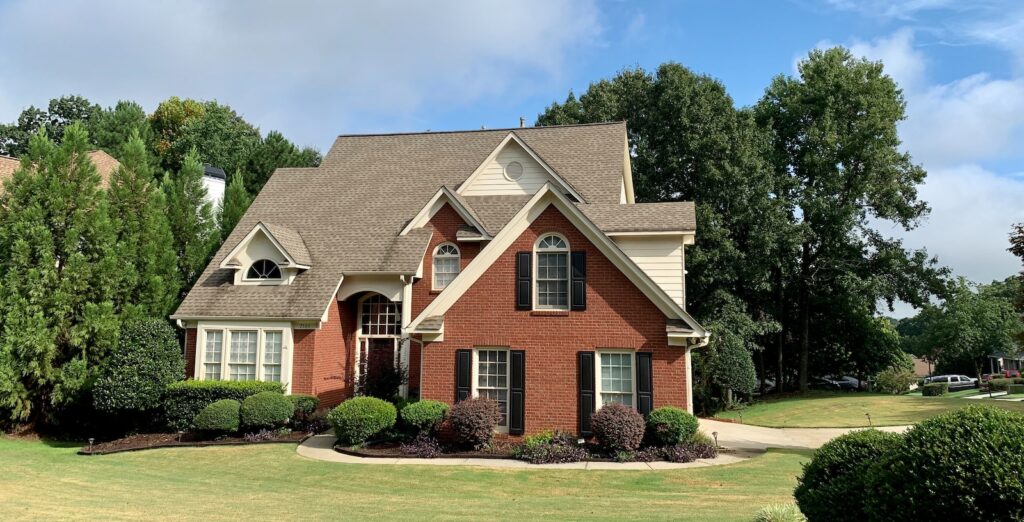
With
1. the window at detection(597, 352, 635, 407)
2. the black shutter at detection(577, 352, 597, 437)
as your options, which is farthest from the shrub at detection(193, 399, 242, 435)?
the window at detection(597, 352, 635, 407)

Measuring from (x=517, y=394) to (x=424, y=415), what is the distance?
7.95 ft

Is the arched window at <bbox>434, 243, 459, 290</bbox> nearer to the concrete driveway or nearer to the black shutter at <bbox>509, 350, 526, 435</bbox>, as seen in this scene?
the black shutter at <bbox>509, 350, 526, 435</bbox>

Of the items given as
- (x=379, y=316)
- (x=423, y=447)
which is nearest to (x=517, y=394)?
(x=423, y=447)

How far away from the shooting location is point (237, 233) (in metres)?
23.5

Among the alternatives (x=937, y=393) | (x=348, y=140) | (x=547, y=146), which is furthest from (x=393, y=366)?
(x=937, y=393)

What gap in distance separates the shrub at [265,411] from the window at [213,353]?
300 centimetres

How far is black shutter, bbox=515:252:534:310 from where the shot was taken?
1630 centimetres

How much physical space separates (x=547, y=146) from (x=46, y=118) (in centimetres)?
5532

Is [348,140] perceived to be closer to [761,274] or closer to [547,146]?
[547,146]

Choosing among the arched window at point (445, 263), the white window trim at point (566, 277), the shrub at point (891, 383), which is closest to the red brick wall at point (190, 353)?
the arched window at point (445, 263)

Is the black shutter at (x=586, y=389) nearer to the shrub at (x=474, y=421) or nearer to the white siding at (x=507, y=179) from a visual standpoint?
the shrub at (x=474, y=421)

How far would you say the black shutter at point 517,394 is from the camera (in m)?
15.7

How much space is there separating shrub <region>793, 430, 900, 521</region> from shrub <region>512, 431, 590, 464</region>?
738 cm

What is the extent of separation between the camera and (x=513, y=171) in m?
23.1
